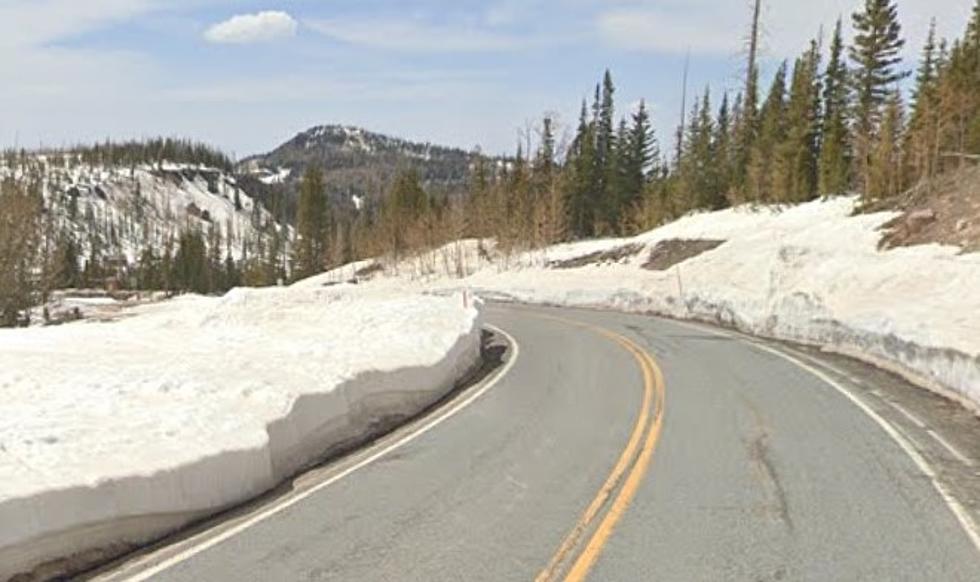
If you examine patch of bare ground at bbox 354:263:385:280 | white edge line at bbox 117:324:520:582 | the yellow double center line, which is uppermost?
the yellow double center line

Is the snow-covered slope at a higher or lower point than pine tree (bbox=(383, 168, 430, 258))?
lower

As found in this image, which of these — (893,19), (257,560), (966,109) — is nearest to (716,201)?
(893,19)

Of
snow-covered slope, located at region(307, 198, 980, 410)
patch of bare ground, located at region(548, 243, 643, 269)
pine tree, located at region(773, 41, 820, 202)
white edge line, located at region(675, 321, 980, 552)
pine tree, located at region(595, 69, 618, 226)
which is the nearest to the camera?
white edge line, located at region(675, 321, 980, 552)

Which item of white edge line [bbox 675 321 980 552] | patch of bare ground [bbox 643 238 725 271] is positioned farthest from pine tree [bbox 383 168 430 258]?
white edge line [bbox 675 321 980 552]

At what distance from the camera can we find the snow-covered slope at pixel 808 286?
689 inches

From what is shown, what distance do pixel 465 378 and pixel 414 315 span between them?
13.1 ft

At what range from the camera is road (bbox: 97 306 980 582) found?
6961mm

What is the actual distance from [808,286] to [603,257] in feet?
97.1

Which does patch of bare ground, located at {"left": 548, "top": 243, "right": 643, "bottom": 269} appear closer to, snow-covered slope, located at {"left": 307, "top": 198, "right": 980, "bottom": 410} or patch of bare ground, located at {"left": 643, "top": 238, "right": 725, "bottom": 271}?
snow-covered slope, located at {"left": 307, "top": 198, "right": 980, "bottom": 410}

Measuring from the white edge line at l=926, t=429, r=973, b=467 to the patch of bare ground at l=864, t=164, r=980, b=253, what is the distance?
15915 millimetres

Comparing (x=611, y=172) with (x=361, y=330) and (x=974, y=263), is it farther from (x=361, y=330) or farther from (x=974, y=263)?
(x=361, y=330)

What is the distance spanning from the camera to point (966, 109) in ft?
159

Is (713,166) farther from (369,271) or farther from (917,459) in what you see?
(917,459)

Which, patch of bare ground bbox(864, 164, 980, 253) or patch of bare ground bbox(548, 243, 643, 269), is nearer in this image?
patch of bare ground bbox(864, 164, 980, 253)
